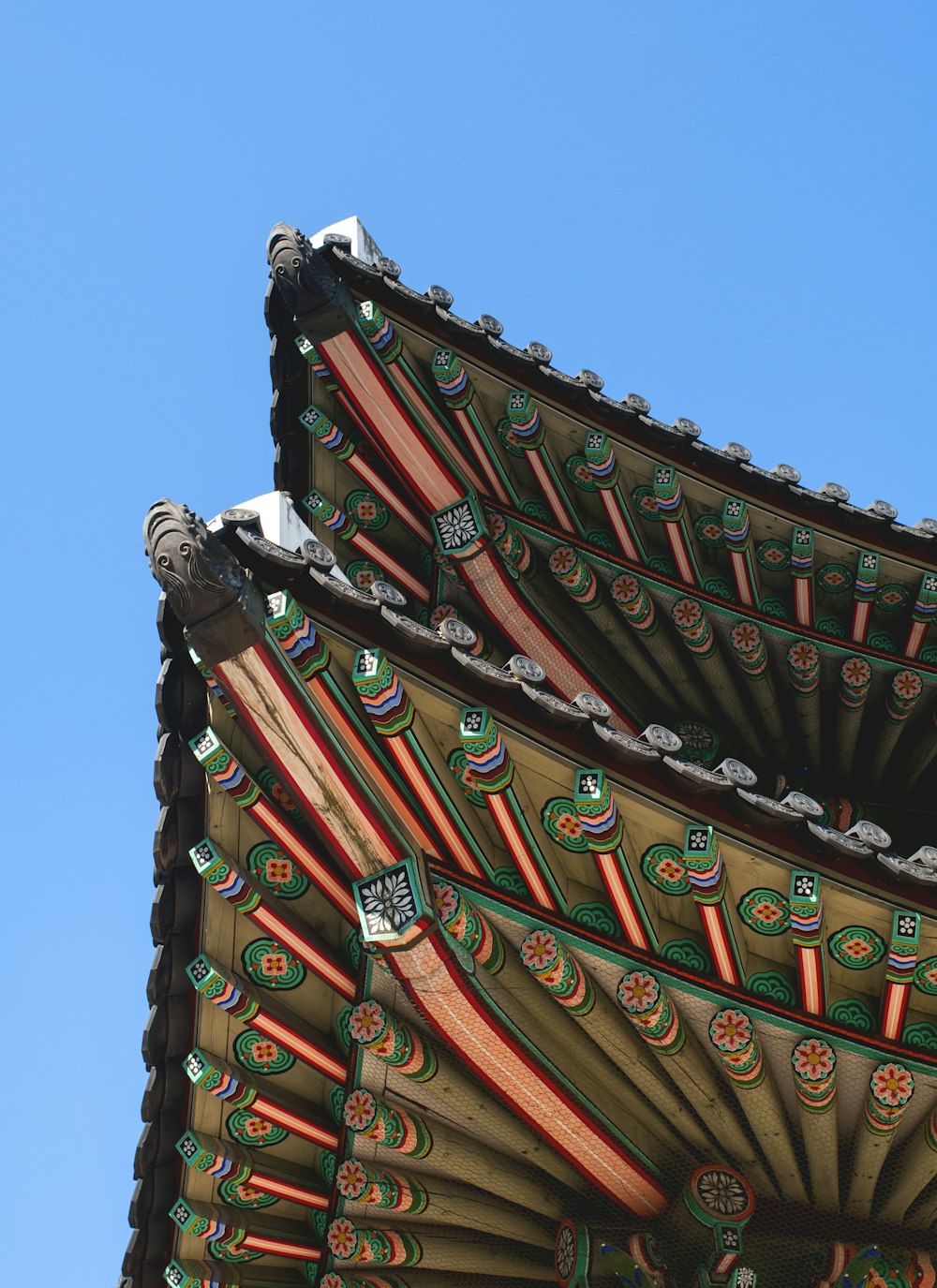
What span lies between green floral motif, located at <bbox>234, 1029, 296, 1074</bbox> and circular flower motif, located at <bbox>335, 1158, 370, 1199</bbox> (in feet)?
2.16

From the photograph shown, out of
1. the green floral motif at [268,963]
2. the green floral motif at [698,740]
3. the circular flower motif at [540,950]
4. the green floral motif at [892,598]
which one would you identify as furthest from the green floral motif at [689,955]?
the green floral motif at [892,598]

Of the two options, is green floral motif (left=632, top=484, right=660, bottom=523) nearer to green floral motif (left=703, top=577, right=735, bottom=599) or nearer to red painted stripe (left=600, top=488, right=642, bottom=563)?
red painted stripe (left=600, top=488, right=642, bottom=563)

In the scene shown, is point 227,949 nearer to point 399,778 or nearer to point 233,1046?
point 233,1046

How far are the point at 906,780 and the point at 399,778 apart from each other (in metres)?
5.45

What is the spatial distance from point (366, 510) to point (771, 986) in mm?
5159

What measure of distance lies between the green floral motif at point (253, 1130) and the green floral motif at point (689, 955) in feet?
8.48

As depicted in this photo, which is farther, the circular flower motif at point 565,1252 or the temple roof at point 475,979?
the circular flower motif at point 565,1252

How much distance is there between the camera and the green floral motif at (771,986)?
27.2 feet

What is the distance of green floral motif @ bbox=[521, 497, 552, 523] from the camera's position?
11898 mm

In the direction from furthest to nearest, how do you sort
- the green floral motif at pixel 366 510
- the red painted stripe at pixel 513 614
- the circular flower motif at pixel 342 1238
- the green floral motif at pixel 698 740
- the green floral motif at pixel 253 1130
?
the green floral motif at pixel 366 510, the green floral motif at pixel 698 740, the red painted stripe at pixel 513 614, the green floral motif at pixel 253 1130, the circular flower motif at pixel 342 1238

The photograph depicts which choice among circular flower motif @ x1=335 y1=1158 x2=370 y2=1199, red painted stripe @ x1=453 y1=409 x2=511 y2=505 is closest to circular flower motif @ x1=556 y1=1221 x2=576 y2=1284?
circular flower motif @ x1=335 y1=1158 x2=370 y2=1199

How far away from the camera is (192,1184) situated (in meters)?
9.48

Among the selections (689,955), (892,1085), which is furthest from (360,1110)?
(892,1085)

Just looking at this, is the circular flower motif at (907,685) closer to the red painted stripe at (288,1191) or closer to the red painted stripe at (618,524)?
the red painted stripe at (618,524)
